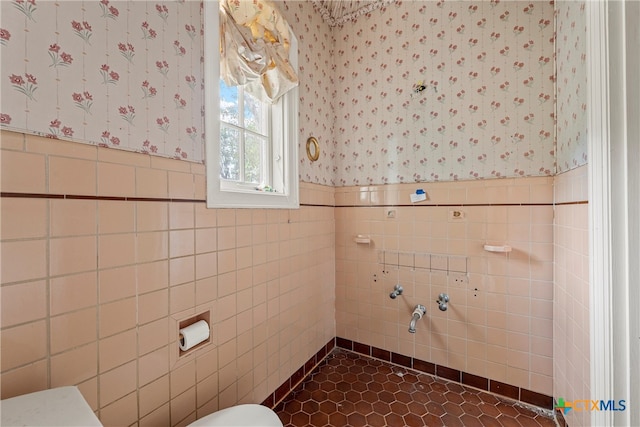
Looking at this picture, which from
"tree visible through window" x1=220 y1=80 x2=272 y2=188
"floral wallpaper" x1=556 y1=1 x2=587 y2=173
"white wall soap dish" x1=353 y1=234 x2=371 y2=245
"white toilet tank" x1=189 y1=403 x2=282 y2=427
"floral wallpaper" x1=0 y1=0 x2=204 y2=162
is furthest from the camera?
"white wall soap dish" x1=353 y1=234 x2=371 y2=245

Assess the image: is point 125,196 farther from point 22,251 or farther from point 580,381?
point 580,381

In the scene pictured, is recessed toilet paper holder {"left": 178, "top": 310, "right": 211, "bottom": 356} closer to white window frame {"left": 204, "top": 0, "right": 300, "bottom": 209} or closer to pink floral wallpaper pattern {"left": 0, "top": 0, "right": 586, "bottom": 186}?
white window frame {"left": 204, "top": 0, "right": 300, "bottom": 209}

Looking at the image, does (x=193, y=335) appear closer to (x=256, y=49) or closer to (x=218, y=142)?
(x=218, y=142)

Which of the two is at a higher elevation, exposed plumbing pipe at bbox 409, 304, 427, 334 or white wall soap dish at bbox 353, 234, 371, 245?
white wall soap dish at bbox 353, 234, 371, 245

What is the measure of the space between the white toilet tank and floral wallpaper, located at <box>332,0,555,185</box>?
1.59 m

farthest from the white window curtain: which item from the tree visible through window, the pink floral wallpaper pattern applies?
the pink floral wallpaper pattern

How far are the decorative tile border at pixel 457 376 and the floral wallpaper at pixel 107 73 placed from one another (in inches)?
73.1

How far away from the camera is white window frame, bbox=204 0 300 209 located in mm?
1185

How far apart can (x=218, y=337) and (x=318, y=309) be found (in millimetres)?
919

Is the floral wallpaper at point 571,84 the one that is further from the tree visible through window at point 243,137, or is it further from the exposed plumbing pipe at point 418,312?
the tree visible through window at point 243,137

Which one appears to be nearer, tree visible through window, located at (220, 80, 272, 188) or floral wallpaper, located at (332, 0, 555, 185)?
tree visible through window, located at (220, 80, 272, 188)

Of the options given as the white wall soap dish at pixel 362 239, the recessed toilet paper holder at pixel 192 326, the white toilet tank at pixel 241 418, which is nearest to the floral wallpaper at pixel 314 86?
the white wall soap dish at pixel 362 239

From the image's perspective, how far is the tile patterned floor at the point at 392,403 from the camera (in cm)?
146

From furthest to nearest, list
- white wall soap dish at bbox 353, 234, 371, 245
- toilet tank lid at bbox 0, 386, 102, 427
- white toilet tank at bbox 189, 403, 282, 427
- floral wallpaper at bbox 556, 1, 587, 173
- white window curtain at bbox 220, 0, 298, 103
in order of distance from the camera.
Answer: white wall soap dish at bbox 353, 234, 371, 245 < white window curtain at bbox 220, 0, 298, 103 < floral wallpaper at bbox 556, 1, 587, 173 < white toilet tank at bbox 189, 403, 282, 427 < toilet tank lid at bbox 0, 386, 102, 427
